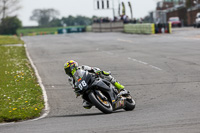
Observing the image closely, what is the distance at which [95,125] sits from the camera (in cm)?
837

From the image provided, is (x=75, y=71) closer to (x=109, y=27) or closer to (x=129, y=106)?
(x=129, y=106)

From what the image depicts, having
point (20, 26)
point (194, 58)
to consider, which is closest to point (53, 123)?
point (194, 58)

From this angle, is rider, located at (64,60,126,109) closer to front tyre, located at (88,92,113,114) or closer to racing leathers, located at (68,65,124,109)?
racing leathers, located at (68,65,124,109)

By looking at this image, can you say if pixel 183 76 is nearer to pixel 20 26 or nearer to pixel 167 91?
pixel 167 91

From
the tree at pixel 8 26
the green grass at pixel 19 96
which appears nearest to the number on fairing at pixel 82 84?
the green grass at pixel 19 96

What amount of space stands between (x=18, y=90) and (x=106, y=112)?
529 centimetres

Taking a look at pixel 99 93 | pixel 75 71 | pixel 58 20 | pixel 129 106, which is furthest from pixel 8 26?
pixel 99 93

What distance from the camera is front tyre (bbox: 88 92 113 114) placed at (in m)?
9.70

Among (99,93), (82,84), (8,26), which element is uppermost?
(82,84)

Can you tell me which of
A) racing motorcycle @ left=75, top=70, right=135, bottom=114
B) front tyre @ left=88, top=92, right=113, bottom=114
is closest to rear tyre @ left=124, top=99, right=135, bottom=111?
racing motorcycle @ left=75, top=70, right=135, bottom=114

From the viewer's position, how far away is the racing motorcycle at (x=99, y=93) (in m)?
9.77

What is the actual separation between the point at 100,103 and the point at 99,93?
0.24 metres

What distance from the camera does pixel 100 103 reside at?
9.77m

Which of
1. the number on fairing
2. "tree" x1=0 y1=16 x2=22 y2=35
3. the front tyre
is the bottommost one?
"tree" x1=0 y1=16 x2=22 y2=35
